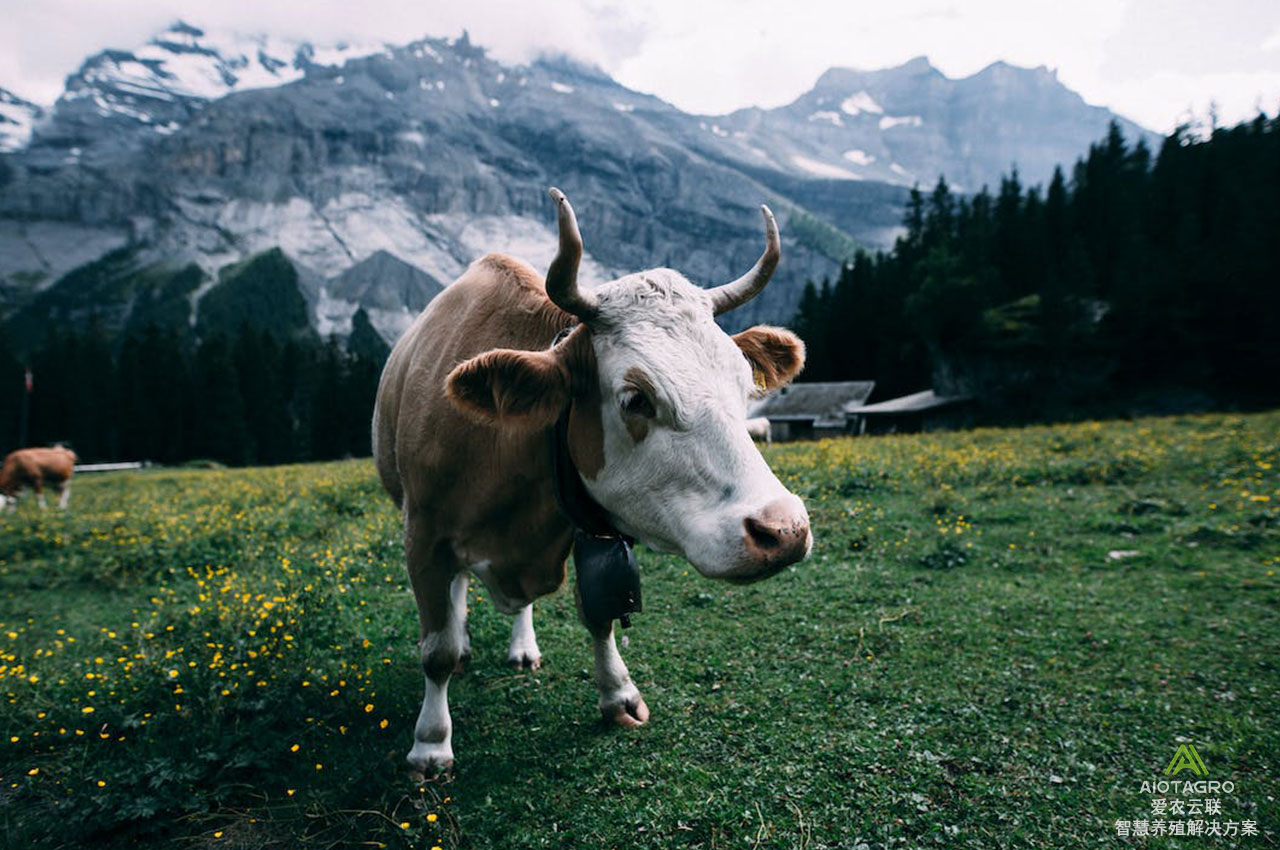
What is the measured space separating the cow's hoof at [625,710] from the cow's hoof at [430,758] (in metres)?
1.00

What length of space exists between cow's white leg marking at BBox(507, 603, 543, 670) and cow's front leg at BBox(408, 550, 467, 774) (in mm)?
1238

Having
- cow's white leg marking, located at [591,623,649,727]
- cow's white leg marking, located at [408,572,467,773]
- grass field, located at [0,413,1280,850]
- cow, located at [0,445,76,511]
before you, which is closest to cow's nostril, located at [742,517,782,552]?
grass field, located at [0,413,1280,850]

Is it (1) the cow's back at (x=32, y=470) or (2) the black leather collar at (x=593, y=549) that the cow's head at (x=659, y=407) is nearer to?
(2) the black leather collar at (x=593, y=549)

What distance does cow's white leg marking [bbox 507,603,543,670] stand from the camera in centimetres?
547

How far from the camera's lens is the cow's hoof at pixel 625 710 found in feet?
14.4

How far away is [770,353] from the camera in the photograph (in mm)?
3959

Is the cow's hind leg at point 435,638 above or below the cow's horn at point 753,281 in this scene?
below

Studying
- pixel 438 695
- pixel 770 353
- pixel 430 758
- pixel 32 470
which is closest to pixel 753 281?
pixel 770 353

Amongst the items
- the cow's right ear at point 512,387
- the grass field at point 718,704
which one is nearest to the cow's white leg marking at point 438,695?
the grass field at point 718,704

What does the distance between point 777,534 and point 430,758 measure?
276cm

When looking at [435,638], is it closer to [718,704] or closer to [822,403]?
[718,704]

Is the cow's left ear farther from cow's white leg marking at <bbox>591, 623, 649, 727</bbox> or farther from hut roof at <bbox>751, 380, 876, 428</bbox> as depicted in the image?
hut roof at <bbox>751, 380, 876, 428</bbox>

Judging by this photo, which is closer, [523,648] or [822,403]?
[523,648]

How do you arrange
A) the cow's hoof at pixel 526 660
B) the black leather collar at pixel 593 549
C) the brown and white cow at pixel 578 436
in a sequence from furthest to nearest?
the cow's hoof at pixel 526 660 < the black leather collar at pixel 593 549 < the brown and white cow at pixel 578 436
